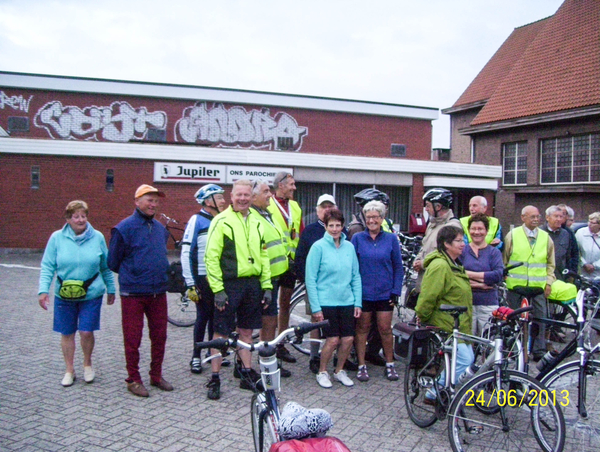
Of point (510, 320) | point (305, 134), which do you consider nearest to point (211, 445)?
point (510, 320)

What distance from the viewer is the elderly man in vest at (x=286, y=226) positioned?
666 cm

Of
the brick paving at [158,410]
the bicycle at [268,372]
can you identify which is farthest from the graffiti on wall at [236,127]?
the bicycle at [268,372]

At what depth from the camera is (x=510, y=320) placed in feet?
14.5

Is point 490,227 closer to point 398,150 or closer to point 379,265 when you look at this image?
point 379,265

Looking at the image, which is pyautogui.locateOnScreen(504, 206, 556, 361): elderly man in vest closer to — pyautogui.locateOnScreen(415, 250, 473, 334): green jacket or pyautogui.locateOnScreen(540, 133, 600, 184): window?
pyautogui.locateOnScreen(415, 250, 473, 334): green jacket

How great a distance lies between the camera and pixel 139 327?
5488 mm

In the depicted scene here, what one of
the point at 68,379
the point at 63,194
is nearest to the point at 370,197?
the point at 68,379

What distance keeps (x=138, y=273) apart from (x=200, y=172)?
644 inches

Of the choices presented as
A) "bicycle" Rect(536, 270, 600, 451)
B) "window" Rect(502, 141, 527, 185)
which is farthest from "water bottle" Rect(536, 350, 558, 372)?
"window" Rect(502, 141, 527, 185)

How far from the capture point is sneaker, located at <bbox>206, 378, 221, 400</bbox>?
17.6 feet

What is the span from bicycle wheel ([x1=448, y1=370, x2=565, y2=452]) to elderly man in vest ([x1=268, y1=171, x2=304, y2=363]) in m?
2.85

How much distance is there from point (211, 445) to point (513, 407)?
226 centimetres

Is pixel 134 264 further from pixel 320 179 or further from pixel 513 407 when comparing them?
pixel 320 179

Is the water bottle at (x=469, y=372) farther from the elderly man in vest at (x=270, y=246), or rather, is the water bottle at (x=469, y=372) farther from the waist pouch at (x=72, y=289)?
the waist pouch at (x=72, y=289)
